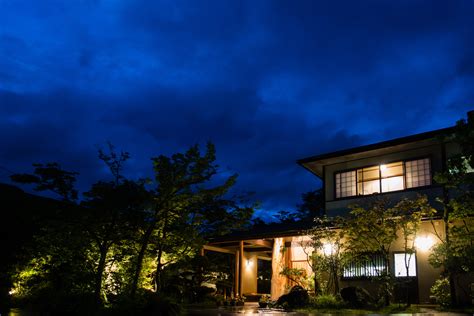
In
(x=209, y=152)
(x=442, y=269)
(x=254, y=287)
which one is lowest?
(x=254, y=287)

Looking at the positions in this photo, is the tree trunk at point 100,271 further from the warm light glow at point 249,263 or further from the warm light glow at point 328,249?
the warm light glow at point 249,263

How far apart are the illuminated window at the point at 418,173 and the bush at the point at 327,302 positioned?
5.39m

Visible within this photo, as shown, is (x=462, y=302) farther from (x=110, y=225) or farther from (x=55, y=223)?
(x=55, y=223)

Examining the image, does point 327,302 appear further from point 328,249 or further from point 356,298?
point 328,249

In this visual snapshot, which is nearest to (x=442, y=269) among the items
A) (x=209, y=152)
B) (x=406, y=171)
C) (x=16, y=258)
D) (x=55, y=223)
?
(x=406, y=171)

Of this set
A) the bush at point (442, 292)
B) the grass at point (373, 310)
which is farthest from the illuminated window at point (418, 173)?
the grass at point (373, 310)

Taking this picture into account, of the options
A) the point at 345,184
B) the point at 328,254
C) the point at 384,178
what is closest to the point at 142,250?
the point at 328,254

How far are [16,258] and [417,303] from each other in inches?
572

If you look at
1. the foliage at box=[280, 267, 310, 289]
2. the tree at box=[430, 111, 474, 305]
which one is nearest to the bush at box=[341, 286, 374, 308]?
the tree at box=[430, 111, 474, 305]

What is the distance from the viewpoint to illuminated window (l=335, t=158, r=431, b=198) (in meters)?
16.1

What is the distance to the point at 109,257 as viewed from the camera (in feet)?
42.1

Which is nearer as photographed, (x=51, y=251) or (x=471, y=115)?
(x=471, y=115)

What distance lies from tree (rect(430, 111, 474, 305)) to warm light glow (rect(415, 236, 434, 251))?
1.69m

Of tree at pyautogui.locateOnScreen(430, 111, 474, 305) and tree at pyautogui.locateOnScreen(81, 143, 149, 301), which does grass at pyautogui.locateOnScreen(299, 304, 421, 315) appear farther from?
tree at pyautogui.locateOnScreen(81, 143, 149, 301)
